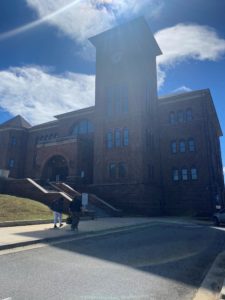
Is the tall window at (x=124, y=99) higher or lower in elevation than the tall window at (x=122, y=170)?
higher

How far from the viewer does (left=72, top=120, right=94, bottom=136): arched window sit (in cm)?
4036

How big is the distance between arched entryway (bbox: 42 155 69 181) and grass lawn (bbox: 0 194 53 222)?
17.8 m

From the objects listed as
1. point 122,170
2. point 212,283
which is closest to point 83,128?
point 122,170

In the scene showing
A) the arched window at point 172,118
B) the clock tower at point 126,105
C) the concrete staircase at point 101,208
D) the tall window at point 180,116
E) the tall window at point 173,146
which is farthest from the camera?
the arched window at point 172,118

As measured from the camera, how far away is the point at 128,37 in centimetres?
3591

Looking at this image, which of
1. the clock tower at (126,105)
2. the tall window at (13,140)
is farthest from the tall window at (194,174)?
the tall window at (13,140)

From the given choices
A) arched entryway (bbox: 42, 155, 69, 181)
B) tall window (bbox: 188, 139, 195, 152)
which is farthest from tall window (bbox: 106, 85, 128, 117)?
arched entryway (bbox: 42, 155, 69, 181)

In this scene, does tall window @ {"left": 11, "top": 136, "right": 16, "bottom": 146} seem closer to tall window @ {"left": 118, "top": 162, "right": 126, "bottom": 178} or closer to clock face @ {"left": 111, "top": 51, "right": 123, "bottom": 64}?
Result: clock face @ {"left": 111, "top": 51, "right": 123, "bottom": 64}

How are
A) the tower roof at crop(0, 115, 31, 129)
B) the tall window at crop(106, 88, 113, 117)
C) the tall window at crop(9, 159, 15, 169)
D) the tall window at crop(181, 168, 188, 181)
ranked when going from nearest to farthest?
the tall window at crop(181, 168, 188, 181) < the tall window at crop(106, 88, 113, 117) < the tall window at crop(9, 159, 15, 169) < the tower roof at crop(0, 115, 31, 129)

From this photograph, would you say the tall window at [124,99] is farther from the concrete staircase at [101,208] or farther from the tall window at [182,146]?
the concrete staircase at [101,208]

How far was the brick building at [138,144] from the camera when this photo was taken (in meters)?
31.0

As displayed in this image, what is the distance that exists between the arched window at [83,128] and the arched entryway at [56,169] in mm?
5237

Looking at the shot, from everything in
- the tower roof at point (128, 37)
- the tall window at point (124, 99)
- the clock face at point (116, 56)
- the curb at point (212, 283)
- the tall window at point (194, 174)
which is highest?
the tower roof at point (128, 37)

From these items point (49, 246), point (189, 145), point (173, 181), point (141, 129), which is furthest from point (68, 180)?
point (49, 246)
